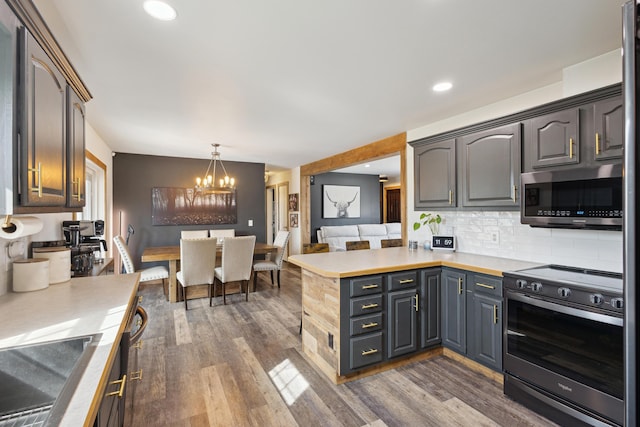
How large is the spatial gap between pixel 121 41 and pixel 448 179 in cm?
285

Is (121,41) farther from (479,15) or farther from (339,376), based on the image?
(339,376)

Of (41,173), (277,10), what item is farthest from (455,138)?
(41,173)

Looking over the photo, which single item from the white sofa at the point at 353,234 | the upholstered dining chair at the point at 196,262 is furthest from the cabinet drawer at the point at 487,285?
the white sofa at the point at 353,234

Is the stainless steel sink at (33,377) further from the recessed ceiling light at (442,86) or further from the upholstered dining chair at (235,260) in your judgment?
the upholstered dining chair at (235,260)

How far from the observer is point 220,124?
362cm

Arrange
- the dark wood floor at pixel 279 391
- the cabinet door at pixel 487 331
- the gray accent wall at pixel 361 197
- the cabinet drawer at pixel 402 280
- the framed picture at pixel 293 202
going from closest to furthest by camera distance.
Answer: the dark wood floor at pixel 279 391
the cabinet door at pixel 487 331
the cabinet drawer at pixel 402 280
the framed picture at pixel 293 202
the gray accent wall at pixel 361 197

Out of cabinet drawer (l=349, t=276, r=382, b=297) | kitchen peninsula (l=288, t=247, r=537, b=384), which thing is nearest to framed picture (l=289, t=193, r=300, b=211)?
kitchen peninsula (l=288, t=247, r=537, b=384)

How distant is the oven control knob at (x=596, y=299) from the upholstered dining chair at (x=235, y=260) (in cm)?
361

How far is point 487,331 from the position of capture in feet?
7.79

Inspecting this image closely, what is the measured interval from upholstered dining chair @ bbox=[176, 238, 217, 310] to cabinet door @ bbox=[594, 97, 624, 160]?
157 inches

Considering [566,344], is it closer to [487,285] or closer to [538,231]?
[487,285]

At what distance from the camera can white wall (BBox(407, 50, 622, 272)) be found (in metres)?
2.13

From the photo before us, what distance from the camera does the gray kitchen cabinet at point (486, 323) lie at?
7.52ft

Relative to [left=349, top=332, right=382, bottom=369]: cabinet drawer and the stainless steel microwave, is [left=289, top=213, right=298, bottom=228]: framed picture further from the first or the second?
the stainless steel microwave
